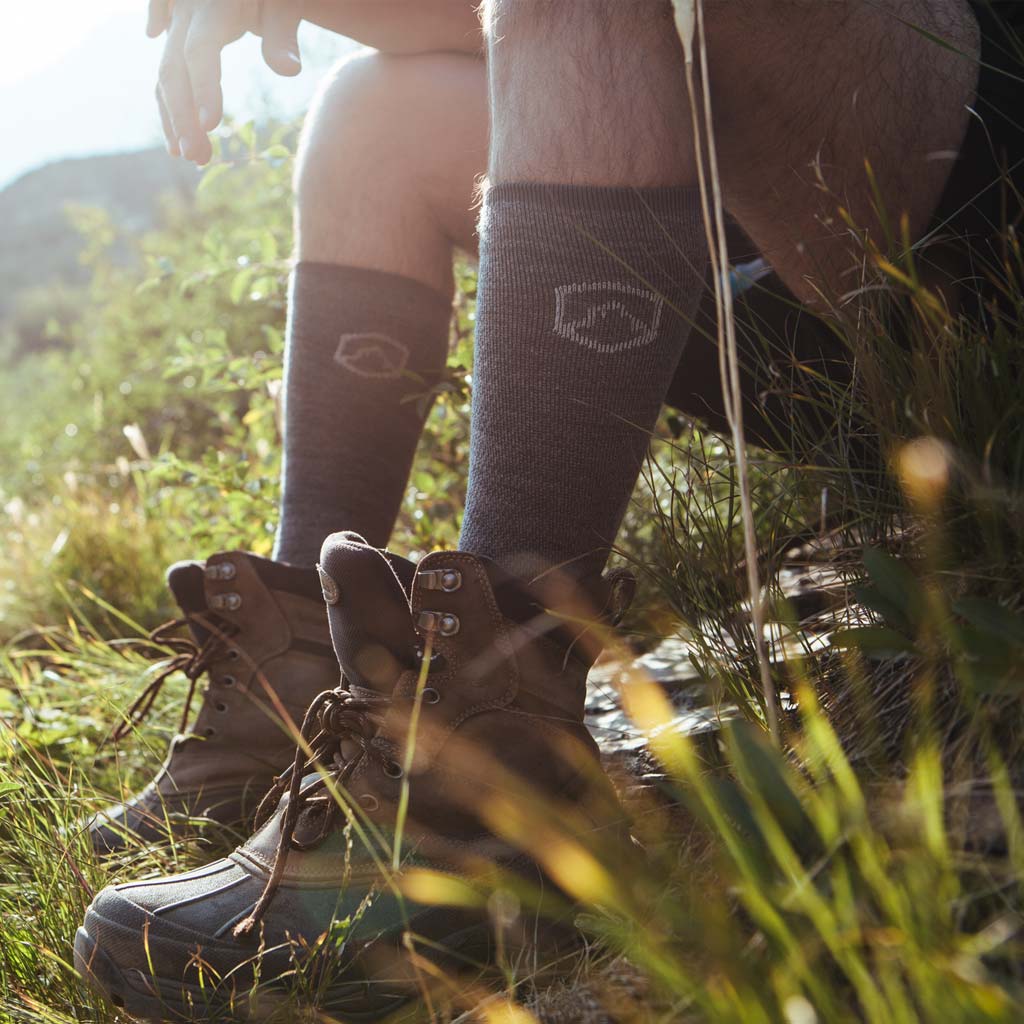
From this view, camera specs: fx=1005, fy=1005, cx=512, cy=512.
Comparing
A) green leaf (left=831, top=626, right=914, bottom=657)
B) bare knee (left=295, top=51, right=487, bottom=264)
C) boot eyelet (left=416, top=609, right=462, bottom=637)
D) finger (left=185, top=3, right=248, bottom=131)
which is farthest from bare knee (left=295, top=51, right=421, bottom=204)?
green leaf (left=831, top=626, right=914, bottom=657)

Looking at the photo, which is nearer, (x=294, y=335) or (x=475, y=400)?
(x=475, y=400)

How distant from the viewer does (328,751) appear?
1.19 meters

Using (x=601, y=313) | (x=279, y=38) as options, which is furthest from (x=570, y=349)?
(x=279, y=38)

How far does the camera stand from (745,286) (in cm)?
165

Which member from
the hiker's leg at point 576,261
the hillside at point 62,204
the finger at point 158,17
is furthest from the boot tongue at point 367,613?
the hillside at point 62,204

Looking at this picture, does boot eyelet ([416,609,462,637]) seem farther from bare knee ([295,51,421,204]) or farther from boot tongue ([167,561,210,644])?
bare knee ([295,51,421,204])

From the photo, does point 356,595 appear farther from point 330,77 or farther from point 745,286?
point 330,77

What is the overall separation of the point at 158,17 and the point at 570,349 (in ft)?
3.50

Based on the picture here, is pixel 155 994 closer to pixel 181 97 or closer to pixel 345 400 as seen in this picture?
pixel 345 400

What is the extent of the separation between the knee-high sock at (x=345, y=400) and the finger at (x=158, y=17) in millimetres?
438

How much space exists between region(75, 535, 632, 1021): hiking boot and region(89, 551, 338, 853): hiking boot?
1.16ft

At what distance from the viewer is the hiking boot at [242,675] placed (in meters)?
1.52

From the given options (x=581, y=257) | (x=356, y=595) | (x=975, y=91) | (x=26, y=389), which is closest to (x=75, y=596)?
(x=356, y=595)

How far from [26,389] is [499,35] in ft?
40.2
